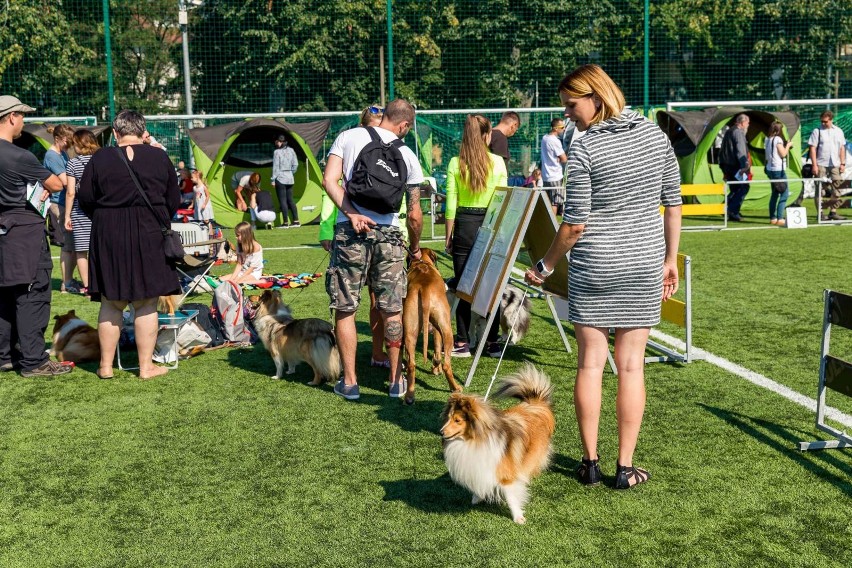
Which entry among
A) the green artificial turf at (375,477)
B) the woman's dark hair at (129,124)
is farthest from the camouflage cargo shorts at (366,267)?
the woman's dark hair at (129,124)

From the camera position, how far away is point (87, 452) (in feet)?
15.1

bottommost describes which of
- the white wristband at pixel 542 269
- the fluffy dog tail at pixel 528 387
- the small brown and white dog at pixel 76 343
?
the small brown and white dog at pixel 76 343

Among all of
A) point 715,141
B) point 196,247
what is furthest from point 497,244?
point 715,141

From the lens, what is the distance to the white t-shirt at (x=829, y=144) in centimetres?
1485

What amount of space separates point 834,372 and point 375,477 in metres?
2.27

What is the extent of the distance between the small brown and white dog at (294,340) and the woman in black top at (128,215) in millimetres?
718

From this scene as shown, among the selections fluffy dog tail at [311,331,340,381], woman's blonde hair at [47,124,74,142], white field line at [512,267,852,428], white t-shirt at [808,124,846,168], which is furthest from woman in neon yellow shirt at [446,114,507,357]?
white t-shirt at [808,124,846,168]

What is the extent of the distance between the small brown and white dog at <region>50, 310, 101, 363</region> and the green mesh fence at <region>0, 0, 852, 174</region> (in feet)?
41.4

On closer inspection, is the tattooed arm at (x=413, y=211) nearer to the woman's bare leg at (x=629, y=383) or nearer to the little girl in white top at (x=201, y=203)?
the woman's bare leg at (x=629, y=383)

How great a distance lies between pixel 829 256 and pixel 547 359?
233 inches

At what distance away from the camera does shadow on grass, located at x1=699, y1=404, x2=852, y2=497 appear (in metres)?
3.98

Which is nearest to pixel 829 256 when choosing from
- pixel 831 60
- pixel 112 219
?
pixel 112 219

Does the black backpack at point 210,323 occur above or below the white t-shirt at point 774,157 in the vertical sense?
below

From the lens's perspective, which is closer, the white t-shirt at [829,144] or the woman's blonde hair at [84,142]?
the woman's blonde hair at [84,142]
